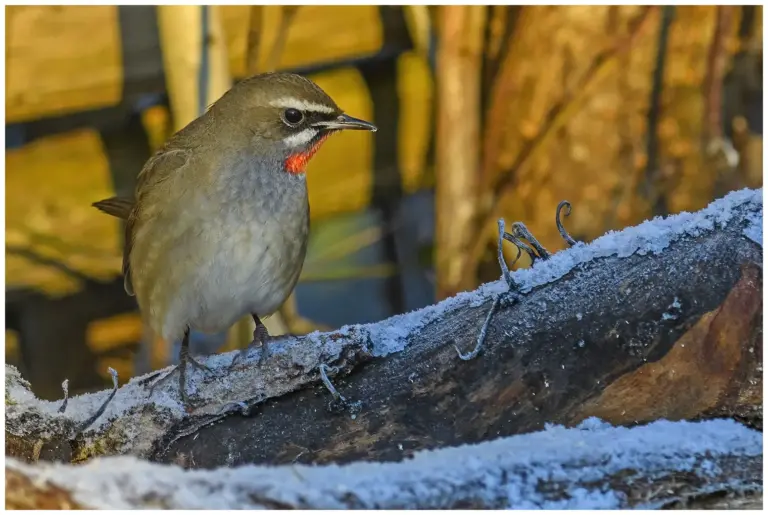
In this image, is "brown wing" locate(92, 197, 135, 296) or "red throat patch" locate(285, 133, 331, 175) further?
"brown wing" locate(92, 197, 135, 296)

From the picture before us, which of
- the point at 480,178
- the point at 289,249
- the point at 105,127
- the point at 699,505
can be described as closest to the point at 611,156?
the point at 480,178

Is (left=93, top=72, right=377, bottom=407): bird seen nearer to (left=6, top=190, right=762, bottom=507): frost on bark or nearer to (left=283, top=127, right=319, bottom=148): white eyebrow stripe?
(left=283, top=127, right=319, bottom=148): white eyebrow stripe

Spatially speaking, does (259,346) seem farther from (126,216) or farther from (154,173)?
(126,216)

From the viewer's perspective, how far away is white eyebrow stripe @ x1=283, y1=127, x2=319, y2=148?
2.42 meters

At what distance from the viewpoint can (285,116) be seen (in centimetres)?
240

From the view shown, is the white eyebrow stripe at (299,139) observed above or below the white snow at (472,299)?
above

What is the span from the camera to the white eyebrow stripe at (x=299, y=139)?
2418mm

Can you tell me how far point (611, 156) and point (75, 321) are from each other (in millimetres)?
2543

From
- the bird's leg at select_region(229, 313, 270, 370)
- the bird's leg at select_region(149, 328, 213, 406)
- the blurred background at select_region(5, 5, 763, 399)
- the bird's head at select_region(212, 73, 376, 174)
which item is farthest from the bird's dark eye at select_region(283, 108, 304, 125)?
the blurred background at select_region(5, 5, 763, 399)

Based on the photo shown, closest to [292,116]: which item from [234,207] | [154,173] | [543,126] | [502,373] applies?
[234,207]

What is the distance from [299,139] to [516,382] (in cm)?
95

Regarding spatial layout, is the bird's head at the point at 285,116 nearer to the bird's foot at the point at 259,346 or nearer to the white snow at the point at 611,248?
the bird's foot at the point at 259,346

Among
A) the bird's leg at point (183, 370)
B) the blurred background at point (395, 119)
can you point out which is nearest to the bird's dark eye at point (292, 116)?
the bird's leg at point (183, 370)

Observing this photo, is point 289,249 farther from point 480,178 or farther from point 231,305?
point 480,178
